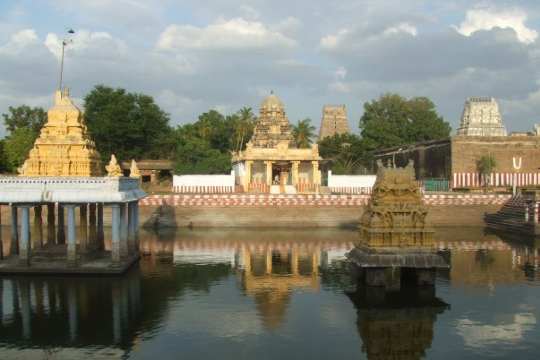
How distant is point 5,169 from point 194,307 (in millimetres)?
41401

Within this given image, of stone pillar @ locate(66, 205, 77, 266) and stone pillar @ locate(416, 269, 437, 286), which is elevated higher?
stone pillar @ locate(66, 205, 77, 266)

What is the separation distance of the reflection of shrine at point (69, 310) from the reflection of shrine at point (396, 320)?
6267mm

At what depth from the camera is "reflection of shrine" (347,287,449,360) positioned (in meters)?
14.0

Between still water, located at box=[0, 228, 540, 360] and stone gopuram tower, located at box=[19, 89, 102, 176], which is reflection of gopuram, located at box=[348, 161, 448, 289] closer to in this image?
still water, located at box=[0, 228, 540, 360]

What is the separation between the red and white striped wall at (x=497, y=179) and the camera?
4953cm

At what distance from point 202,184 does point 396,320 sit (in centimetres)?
3233

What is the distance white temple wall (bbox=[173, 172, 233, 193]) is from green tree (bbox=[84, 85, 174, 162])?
1325 cm

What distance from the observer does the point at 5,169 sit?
52.4 m

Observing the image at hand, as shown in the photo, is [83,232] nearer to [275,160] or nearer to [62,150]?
[62,150]

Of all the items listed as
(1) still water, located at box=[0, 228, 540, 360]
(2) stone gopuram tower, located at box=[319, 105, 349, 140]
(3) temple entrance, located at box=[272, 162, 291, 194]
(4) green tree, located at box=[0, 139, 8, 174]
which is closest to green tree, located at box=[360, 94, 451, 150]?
(2) stone gopuram tower, located at box=[319, 105, 349, 140]

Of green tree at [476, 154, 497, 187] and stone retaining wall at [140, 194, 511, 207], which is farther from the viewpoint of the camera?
green tree at [476, 154, 497, 187]

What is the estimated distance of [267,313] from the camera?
16.8 m

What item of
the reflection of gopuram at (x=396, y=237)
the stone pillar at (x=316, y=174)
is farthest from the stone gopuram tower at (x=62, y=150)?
the stone pillar at (x=316, y=174)

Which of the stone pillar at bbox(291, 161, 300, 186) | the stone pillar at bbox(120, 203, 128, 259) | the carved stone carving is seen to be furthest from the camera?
the stone pillar at bbox(291, 161, 300, 186)
